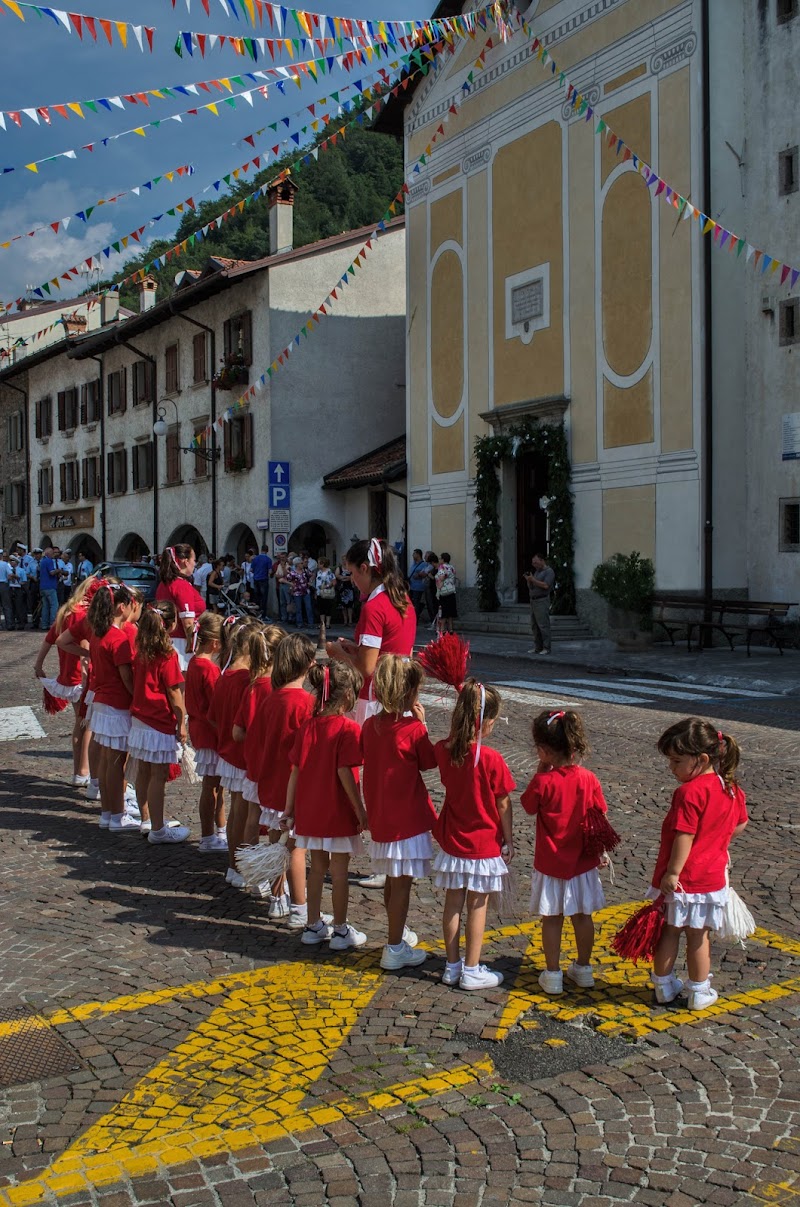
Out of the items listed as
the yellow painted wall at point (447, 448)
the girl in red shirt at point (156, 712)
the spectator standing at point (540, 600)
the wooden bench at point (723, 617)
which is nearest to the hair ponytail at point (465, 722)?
the girl in red shirt at point (156, 712)

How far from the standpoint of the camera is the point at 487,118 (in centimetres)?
2466

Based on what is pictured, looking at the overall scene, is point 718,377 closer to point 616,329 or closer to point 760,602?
point 616,329

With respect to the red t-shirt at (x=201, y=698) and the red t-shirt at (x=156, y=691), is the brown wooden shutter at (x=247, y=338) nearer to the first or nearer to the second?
the red t-shirt at (x=156, y=691)

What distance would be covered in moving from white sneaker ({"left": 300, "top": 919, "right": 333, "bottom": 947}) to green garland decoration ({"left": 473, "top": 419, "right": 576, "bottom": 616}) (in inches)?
671

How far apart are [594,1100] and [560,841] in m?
1.10

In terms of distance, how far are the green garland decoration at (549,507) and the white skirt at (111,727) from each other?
50.7 ft

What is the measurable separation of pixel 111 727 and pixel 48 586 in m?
20.3

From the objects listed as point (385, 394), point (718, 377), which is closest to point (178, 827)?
point (718, 377)

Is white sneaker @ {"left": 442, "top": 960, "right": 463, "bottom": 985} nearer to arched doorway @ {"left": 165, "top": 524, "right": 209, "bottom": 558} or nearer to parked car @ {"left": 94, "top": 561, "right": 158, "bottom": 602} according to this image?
parked car @ {"left": 94, "top": 561, "right": 158, "bottom": 602}

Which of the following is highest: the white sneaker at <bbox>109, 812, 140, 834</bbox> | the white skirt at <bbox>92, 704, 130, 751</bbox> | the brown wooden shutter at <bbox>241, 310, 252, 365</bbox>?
the brown wooden shutter at <bbox>241, 310, 252, 365</bbox>

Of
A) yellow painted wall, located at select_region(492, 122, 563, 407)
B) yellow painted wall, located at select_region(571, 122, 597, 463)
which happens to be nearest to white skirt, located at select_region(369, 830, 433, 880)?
yellow painted wall, located at select_region(571, 122, 597, 463)

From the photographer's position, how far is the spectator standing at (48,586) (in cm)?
2631

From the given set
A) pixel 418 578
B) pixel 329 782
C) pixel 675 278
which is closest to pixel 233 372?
pixel 418 578

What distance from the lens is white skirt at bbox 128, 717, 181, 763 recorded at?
701 cm
